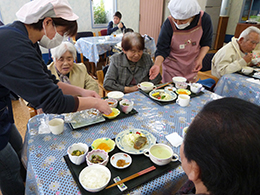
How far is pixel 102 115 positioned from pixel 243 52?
2609 mm

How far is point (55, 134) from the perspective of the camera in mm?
1176

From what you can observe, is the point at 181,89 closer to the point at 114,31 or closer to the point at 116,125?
the point at 116,125

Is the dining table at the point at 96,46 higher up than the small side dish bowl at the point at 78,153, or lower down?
lower down

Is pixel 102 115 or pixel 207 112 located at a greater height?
pixel 207 112

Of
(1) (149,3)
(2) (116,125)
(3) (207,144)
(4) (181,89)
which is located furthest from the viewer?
(1) (149,3)

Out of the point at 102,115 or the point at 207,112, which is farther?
the point at 102,115

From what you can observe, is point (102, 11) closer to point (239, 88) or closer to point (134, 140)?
point (239, 88)

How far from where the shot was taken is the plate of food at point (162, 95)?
1.69 m

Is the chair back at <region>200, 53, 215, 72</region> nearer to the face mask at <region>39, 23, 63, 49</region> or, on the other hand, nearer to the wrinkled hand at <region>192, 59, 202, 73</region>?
the wrinkled hand at <region>192, 59, 202, 73</region>

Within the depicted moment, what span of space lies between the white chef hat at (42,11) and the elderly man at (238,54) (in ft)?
7.87

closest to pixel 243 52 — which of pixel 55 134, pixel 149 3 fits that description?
pixel 55 134

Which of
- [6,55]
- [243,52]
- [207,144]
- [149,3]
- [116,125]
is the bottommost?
[116,125]

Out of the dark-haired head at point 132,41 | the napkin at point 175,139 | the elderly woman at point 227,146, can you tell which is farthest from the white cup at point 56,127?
the dark-haired head at point 132,41

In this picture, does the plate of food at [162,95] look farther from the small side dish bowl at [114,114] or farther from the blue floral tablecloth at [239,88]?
the blue floral tablecloth at [239,88]
